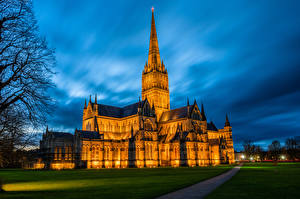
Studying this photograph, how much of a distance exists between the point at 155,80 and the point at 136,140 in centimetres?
3529

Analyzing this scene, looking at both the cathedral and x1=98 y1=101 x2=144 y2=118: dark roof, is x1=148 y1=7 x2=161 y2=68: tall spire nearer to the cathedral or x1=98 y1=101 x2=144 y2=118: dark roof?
the cathedral

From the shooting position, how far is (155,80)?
107 metres

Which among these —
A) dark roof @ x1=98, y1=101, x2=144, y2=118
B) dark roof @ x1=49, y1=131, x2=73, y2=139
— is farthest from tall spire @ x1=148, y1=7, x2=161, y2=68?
dark roof @ x1=49, y1=131, x2=73, y2=139

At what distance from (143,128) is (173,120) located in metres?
14.5

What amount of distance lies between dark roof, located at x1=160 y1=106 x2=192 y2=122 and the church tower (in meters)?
3.63

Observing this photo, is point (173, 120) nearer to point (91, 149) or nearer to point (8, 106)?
point (91, 149)

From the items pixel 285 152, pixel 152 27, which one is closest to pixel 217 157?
pixel 285 152

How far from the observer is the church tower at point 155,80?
105625mm

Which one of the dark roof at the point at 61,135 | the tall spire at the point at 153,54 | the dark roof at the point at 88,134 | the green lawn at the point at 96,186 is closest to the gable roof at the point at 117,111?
the dark roof at the point at 88,134

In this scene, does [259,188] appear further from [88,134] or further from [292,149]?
[292,149]

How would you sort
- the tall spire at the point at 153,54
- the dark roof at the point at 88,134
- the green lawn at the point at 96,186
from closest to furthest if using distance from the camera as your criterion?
the green lawn at the point at 96,186 → the dark roof at the point at 88,134 → the tall spire at the point at 153,54

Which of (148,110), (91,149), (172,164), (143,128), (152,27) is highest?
(152,27)

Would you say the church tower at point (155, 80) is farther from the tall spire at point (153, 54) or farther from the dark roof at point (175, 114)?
the dark roof at point (175, 114)

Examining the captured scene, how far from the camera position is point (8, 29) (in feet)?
43.3
